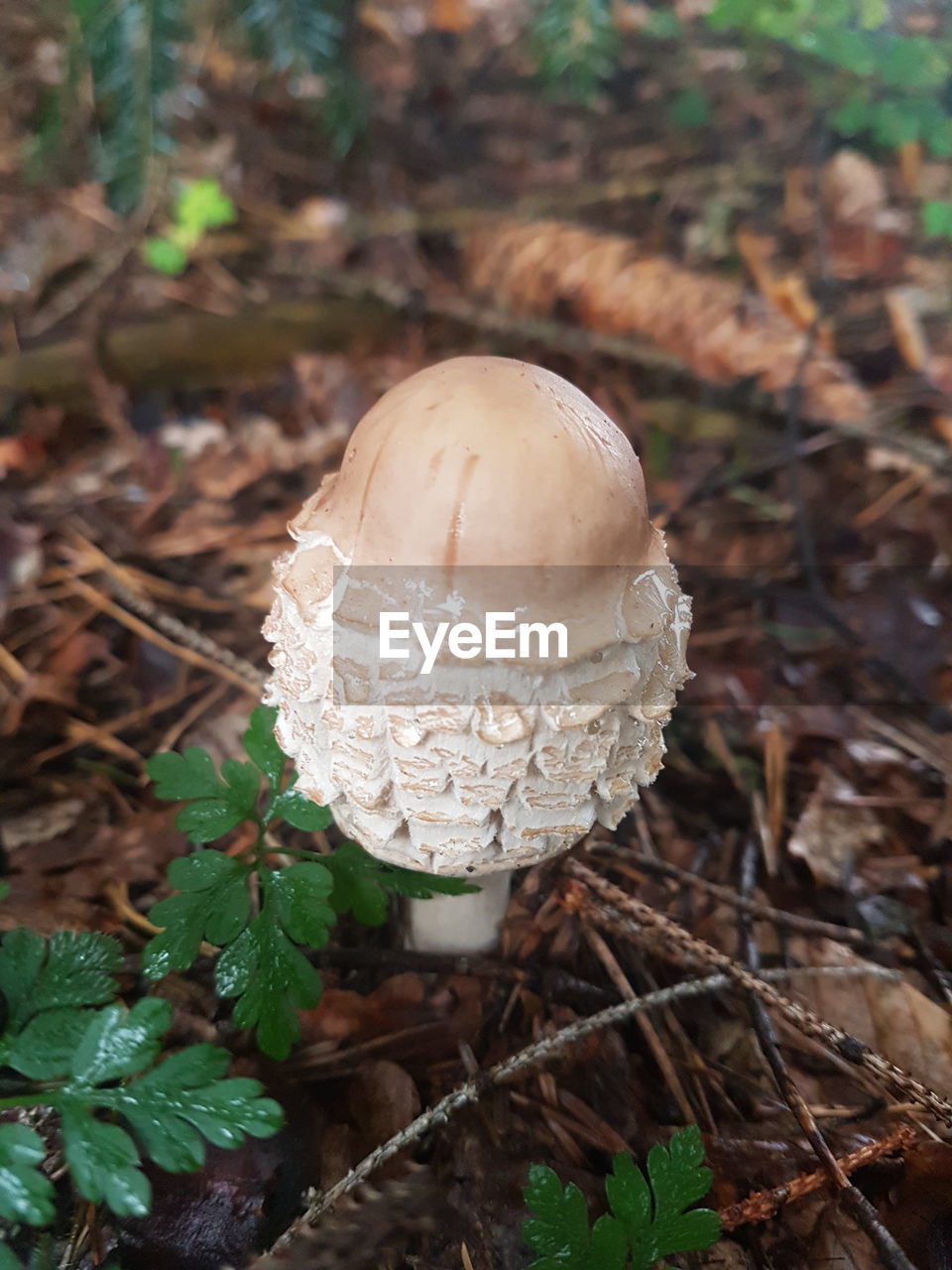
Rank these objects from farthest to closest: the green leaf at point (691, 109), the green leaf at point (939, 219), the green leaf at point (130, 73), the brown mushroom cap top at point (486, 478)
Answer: the green leaf at point (691, 109) < the green leaf at point (939, 219) < the green leaf at point (130, 73) < the brown mushroom cap top at point (486, 478)

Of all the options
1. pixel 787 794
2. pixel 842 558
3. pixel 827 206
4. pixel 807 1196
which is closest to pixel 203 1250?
pixel 807 1196

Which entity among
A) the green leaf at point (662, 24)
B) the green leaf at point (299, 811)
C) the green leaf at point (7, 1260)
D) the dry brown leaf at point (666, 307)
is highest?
the green leaf at point (662, 24)

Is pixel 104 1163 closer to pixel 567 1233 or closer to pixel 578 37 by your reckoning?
pixel 567 1233

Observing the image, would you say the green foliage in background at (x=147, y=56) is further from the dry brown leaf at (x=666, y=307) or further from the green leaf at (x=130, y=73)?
the dry brown leaf at (x=666, y=307)

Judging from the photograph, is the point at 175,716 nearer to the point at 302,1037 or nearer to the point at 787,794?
the point at 302,1037

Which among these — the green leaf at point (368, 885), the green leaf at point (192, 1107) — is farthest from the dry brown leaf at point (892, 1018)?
the green leaf at point (192, 1107)

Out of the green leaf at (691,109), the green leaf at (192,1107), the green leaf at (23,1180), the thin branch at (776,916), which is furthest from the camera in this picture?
the green leaf at (691,109)

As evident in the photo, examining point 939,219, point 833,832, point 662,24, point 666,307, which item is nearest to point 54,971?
point 833,832
